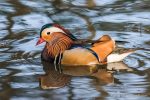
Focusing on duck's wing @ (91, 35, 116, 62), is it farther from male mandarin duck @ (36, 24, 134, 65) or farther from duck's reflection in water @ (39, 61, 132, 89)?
duck's reflection in water @ (39, 61, 132, 89)

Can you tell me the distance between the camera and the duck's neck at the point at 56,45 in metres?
9.59

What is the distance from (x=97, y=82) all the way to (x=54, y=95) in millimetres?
845

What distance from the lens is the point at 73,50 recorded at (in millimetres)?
9391

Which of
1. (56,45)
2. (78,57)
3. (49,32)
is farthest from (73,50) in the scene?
(49,32)

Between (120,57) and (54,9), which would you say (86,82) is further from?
(54,9)

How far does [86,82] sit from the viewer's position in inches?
335

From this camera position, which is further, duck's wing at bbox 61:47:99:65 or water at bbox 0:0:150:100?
duck's wing at bbox 61:47:99:65

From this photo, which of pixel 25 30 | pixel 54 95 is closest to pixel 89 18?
pixel 25 30

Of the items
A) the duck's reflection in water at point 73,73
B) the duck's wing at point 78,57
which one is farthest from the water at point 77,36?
the duck's wing at point 78,57

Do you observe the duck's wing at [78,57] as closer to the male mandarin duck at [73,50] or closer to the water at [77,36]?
the male mandarin duck at [73,50]

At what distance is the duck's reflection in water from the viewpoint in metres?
8.60

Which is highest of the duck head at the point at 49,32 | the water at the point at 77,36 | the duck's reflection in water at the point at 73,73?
the duck head at the point at 49,32

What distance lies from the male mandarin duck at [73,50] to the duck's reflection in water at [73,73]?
85mm

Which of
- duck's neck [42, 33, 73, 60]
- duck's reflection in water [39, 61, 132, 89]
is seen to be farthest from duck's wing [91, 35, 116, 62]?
duck's neck [42, 33, 73, 60]
